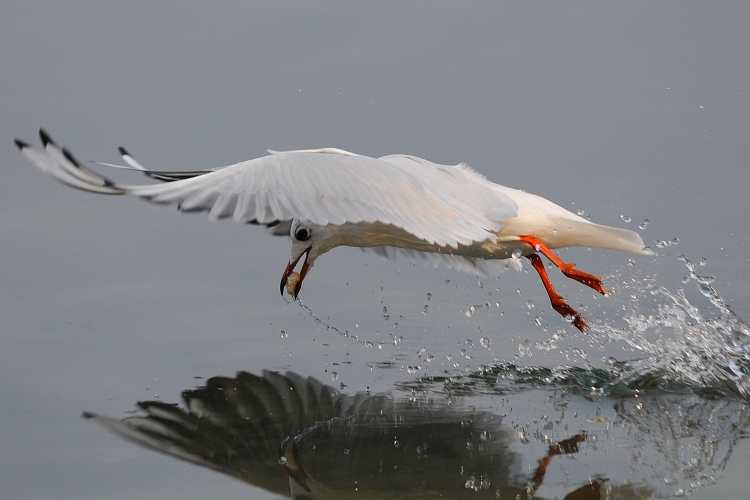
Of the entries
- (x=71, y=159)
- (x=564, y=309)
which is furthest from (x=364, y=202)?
(x=564, y=309)

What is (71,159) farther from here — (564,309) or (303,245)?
(564,309)

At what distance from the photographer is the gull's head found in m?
4.84

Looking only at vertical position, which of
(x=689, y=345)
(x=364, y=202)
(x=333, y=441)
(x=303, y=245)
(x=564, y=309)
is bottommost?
(x=333, y=441)

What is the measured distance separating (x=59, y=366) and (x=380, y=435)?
5.91ft

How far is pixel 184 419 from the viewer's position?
4082 millimetres

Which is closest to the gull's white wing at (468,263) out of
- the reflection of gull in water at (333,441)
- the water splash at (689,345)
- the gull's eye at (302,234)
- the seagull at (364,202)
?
the seagull at (364,202)

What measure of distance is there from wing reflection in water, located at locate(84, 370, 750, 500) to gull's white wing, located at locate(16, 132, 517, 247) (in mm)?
784

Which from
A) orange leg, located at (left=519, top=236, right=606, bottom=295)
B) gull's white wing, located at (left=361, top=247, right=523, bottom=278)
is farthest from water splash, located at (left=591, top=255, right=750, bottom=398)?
gull's white wing, located at (left=361, top=247, right=523, bottom=278)

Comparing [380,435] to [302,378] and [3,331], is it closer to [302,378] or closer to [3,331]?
[302,378]

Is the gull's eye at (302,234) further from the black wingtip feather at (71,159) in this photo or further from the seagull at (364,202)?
the black wingtip feather at (71,159)

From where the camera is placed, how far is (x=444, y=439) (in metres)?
3.78

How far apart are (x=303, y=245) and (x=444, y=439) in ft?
4.95

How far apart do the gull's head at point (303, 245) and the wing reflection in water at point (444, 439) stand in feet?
1.76

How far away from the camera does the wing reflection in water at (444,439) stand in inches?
131
